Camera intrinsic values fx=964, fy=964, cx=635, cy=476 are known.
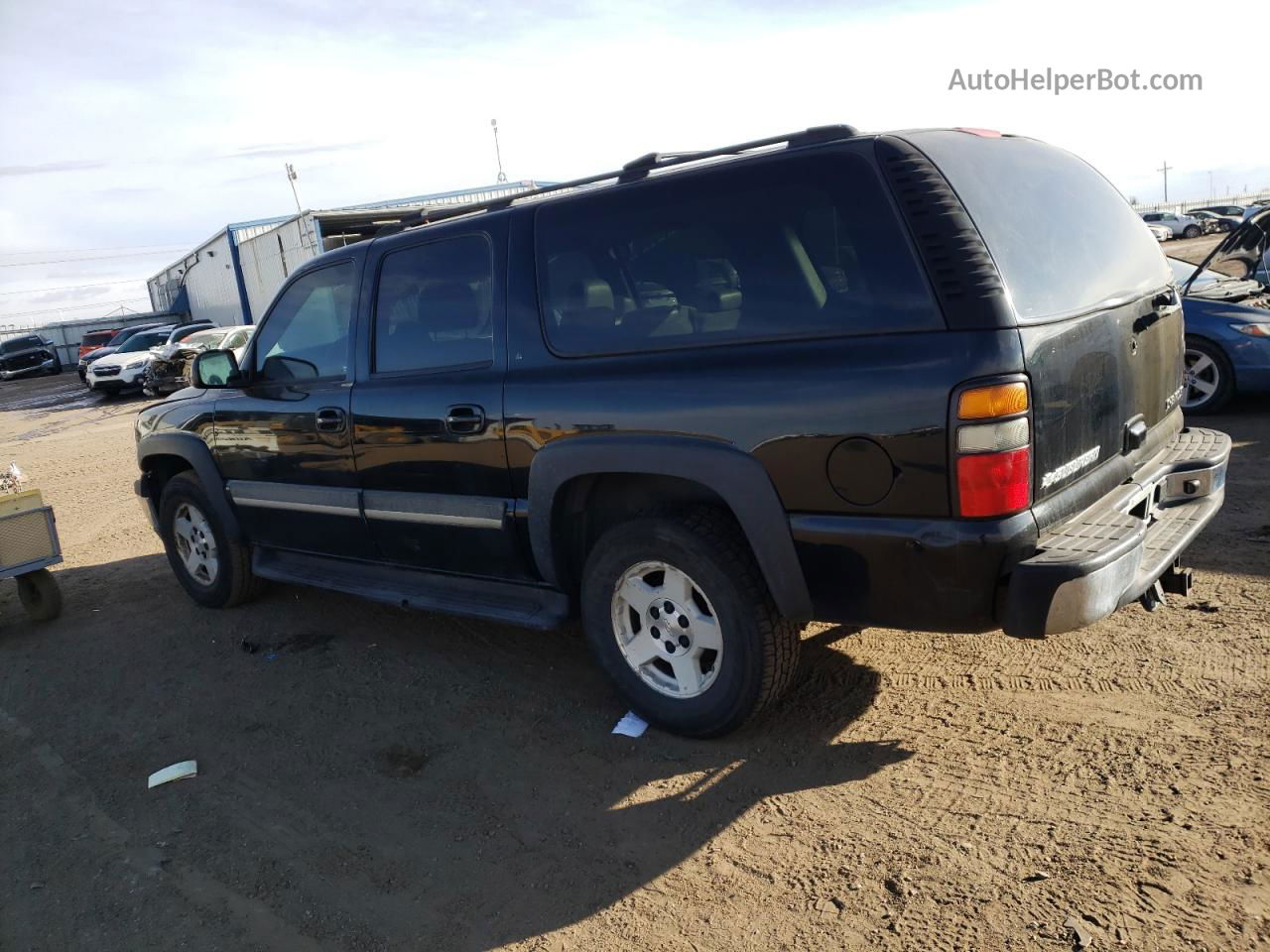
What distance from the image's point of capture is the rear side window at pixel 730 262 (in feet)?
9.75

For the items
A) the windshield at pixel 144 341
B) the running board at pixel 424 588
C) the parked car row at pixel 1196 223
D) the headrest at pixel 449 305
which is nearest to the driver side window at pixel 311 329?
the headrest at pixel 449 305

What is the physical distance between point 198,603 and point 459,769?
9.88 feet

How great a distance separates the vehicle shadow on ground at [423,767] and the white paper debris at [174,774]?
0.06 meters

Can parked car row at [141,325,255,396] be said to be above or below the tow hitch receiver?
above

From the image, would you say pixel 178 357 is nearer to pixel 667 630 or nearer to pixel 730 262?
pixel 667 630

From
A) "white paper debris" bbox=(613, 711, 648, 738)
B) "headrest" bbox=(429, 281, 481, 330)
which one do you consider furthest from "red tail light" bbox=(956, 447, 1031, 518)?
"headrest" bbox=(429, 281, 481, 330)

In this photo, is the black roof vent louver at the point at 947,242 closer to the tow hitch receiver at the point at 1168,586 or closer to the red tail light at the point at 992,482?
the red tail light at the point at 992,482

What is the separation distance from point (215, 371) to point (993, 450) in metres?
4.15

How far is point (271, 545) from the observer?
5348 mm

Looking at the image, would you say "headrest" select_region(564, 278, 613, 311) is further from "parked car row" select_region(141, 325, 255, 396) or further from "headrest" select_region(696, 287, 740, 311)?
"parked car row" select_region(141, 325, 255, 396)

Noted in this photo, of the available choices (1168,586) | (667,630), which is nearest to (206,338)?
(667,630)

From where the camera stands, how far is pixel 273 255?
27766mm

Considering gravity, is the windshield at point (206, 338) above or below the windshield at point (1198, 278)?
above

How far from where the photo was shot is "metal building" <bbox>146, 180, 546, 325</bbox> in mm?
17406
